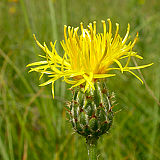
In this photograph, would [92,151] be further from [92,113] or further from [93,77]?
[93,77]

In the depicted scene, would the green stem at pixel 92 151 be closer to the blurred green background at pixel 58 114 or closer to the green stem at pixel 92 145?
the green stem at pixel 92 145

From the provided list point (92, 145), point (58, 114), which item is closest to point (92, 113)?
point (92, 145)

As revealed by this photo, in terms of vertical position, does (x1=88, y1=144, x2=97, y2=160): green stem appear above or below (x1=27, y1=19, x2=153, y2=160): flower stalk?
below

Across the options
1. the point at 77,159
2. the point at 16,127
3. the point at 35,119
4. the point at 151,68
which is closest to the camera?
the point at 77,159

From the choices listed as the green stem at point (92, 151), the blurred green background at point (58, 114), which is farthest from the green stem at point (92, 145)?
the blurred green background at point (58, 114)

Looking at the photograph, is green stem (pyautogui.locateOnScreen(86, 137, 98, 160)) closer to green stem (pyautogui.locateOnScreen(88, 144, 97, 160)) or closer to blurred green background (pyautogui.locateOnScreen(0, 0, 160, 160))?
green stem (pyautogui.locateOnScreen(88, 144, 97, 160))

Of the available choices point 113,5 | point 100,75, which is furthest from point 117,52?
point 113,5

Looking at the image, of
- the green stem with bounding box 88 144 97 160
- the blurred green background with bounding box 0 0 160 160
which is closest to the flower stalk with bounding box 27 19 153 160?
the green stem with bounding box 88 144 97 160

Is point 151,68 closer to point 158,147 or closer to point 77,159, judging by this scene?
point 158,147

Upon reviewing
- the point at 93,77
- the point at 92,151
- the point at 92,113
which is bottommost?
the point at 92,151

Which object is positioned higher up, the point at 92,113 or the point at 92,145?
the point at 92,113

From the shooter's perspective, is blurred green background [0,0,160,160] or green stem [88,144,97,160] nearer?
green stem [88,144,97,160]
